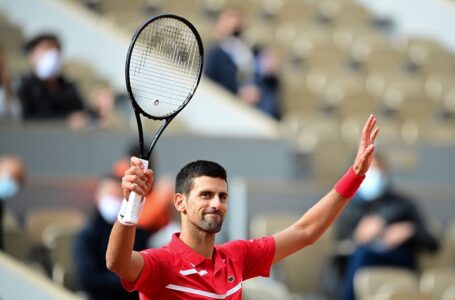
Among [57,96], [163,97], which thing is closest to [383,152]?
[57,96]

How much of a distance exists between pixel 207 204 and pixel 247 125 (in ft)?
20.2

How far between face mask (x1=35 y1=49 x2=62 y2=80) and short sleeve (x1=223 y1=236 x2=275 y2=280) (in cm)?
529

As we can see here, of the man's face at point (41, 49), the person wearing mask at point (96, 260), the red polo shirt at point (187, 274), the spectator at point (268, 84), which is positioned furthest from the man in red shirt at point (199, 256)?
the spectator at point (268, 84)

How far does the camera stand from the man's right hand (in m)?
3.69

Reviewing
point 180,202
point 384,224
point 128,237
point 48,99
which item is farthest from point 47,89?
point 128,237

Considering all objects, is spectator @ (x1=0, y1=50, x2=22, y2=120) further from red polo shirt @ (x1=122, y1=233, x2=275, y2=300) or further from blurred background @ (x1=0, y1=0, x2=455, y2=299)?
red polo shirt @ (x1=122, y1=233, x2=275, y2=300)

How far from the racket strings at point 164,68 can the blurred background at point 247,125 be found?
6.28 ft

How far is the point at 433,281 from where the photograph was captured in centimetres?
825

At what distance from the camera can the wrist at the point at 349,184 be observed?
4410 mm

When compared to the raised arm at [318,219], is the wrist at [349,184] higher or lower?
higher

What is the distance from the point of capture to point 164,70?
4520 mm

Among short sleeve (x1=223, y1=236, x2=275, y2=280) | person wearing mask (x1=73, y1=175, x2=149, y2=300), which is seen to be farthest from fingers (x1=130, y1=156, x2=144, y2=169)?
person wearing mask (x1=73, y1=175, x2=149, y2=300)

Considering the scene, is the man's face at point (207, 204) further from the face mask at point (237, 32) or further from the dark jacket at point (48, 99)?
the face mask at point (237, 32)

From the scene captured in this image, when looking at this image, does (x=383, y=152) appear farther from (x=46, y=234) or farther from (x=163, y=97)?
(x=163, y=97)
